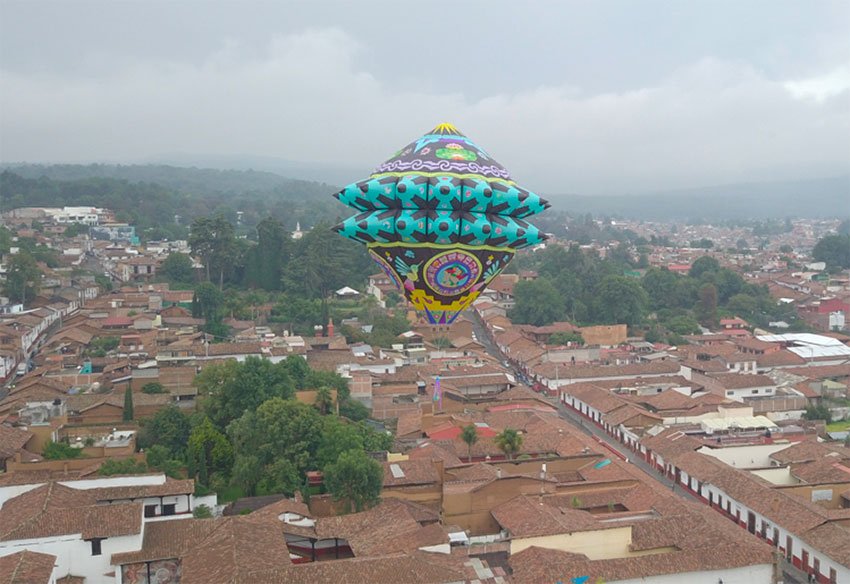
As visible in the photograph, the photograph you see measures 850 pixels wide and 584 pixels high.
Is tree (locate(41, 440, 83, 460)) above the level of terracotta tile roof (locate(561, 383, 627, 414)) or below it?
above

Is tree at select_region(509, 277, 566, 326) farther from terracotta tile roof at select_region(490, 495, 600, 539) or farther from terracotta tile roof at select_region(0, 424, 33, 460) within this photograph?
terracotta tile roof at select_region(0, 424, 33, 460)

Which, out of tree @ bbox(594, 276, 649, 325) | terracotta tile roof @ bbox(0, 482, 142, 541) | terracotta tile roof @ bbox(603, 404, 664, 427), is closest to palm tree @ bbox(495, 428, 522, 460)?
terracotta tile roof @ bbox(603, 404, 664, 427)

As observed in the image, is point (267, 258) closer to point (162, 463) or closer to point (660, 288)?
point (660, 288)

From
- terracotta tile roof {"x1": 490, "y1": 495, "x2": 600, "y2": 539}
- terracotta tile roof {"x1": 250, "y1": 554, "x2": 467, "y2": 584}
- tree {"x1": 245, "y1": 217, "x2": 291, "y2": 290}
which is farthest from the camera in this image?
tree {"x1": 245, "y1": 217, "x2": 291, "y2": 290}

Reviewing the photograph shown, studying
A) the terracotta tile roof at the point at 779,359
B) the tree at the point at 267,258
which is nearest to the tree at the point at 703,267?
the terracotta tile roof at the point at 779,359

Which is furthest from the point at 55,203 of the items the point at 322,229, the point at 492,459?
A: the point at 492,459

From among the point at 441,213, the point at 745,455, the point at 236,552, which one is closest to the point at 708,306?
the point at 745,455

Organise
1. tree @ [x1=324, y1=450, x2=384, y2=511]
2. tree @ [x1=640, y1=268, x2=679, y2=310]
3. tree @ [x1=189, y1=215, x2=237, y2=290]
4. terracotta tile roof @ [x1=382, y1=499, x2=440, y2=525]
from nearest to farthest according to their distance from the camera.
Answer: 1. terracotta tile roof @ [x1=382, y1=499, x2=440, y2=525]
2. tree @ [x1=324, y1=450, x2=384, y2=511]
3. tree @ [x1=189, y1=215, x2=237, y2=290]
4. tree @ [x1=640, y1=268, x2=679, y2=310]

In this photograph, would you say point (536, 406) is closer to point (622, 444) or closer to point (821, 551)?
point (622, 444)
